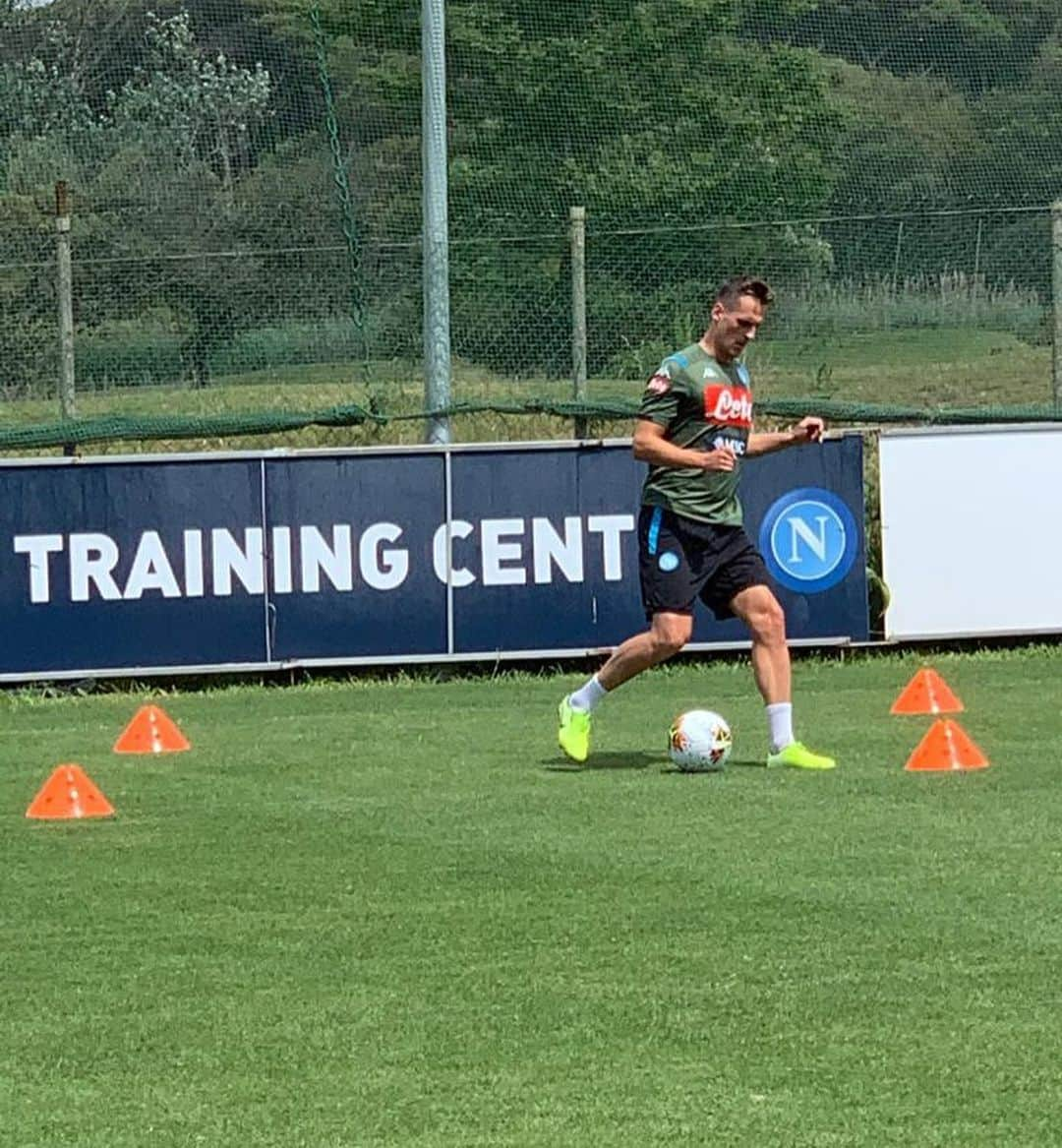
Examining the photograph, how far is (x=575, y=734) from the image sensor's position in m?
11.2

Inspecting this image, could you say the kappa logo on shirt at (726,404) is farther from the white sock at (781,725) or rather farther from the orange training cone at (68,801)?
the orange training cone at (68,801)

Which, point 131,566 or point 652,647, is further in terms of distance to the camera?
point 131,566

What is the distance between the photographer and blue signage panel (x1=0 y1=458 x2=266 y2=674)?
15.4m

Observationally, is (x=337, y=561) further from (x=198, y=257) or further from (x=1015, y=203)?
(x=1015, y=203)

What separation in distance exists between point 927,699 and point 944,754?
90.0 inches

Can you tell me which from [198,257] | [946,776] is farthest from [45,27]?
[946,776]

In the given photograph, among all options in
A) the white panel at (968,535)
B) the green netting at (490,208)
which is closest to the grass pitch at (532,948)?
the white panel at (968,535)

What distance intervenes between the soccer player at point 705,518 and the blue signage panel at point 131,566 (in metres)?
4.75

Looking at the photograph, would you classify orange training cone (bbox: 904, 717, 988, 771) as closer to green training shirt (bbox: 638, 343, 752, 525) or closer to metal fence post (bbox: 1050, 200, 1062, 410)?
green training shirt (bbox: 638, 343, 752, 525)

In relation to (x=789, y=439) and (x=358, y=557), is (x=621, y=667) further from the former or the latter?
(x=358, y=557)

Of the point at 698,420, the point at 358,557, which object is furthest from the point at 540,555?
the point at 698,420

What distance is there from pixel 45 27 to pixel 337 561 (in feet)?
17.2

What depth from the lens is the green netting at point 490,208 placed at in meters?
17.4

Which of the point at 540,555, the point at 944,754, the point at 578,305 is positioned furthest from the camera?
the point at 578,305
